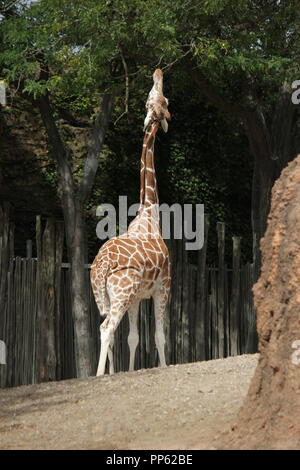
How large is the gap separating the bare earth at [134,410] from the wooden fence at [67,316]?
1.89 metres

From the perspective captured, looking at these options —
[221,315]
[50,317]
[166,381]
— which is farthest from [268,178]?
[166,381]

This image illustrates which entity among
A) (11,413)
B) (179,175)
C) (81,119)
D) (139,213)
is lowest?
(11,413)

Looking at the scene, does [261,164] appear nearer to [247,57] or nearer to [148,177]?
[247,57]

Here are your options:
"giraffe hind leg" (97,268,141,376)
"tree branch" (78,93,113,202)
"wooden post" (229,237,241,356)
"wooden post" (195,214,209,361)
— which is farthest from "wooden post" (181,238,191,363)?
"giraffe hind leg" (97,268,141,376)

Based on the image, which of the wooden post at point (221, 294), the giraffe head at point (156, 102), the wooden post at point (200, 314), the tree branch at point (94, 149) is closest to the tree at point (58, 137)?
the tree branch at point (94, 149)

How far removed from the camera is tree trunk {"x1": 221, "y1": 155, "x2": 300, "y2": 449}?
4.56m

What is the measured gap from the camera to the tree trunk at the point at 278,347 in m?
4.56

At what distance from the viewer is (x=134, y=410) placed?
20.7 ft

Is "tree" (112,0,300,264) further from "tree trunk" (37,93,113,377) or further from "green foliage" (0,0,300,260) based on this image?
"tree trunk" (37,93,113,377)

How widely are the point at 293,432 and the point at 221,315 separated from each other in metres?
7.88

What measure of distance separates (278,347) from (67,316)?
6478mm

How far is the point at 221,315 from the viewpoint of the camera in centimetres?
1238
